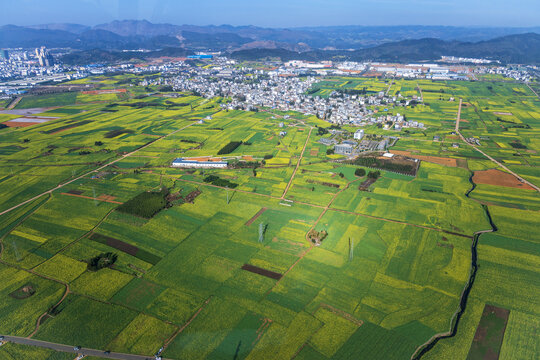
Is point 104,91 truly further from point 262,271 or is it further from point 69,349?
point 69,349

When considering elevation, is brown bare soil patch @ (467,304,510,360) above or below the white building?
below

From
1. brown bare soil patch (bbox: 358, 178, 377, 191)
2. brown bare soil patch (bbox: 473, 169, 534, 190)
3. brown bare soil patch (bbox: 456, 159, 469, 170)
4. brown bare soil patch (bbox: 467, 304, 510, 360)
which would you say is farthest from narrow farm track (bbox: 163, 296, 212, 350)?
brown bare soil patch (bbox: 456, 159, 469, 170)

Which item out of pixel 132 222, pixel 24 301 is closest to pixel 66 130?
pixel 132 222

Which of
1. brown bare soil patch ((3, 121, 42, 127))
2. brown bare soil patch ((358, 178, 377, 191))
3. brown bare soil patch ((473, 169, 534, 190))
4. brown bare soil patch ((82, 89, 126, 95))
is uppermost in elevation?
brown bare soil patch ((82, 89, 126, 95))

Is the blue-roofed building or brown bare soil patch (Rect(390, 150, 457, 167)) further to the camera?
brown bare soil patch (Rect(390, 150, 457, 167))

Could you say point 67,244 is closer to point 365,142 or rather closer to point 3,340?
point 3,340

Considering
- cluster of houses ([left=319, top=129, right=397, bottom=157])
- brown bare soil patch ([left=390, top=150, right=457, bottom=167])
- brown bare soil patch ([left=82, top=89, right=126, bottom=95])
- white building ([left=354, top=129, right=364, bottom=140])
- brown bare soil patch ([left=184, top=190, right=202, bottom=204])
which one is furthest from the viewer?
brown bare soil patch ([left=82, top=89, right=126, bottom=95])

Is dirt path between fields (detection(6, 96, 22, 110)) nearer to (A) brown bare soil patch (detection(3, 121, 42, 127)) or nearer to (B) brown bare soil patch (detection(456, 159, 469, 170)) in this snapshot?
(A) brown bare soil patch (detection(3, 121, 42, 127))
